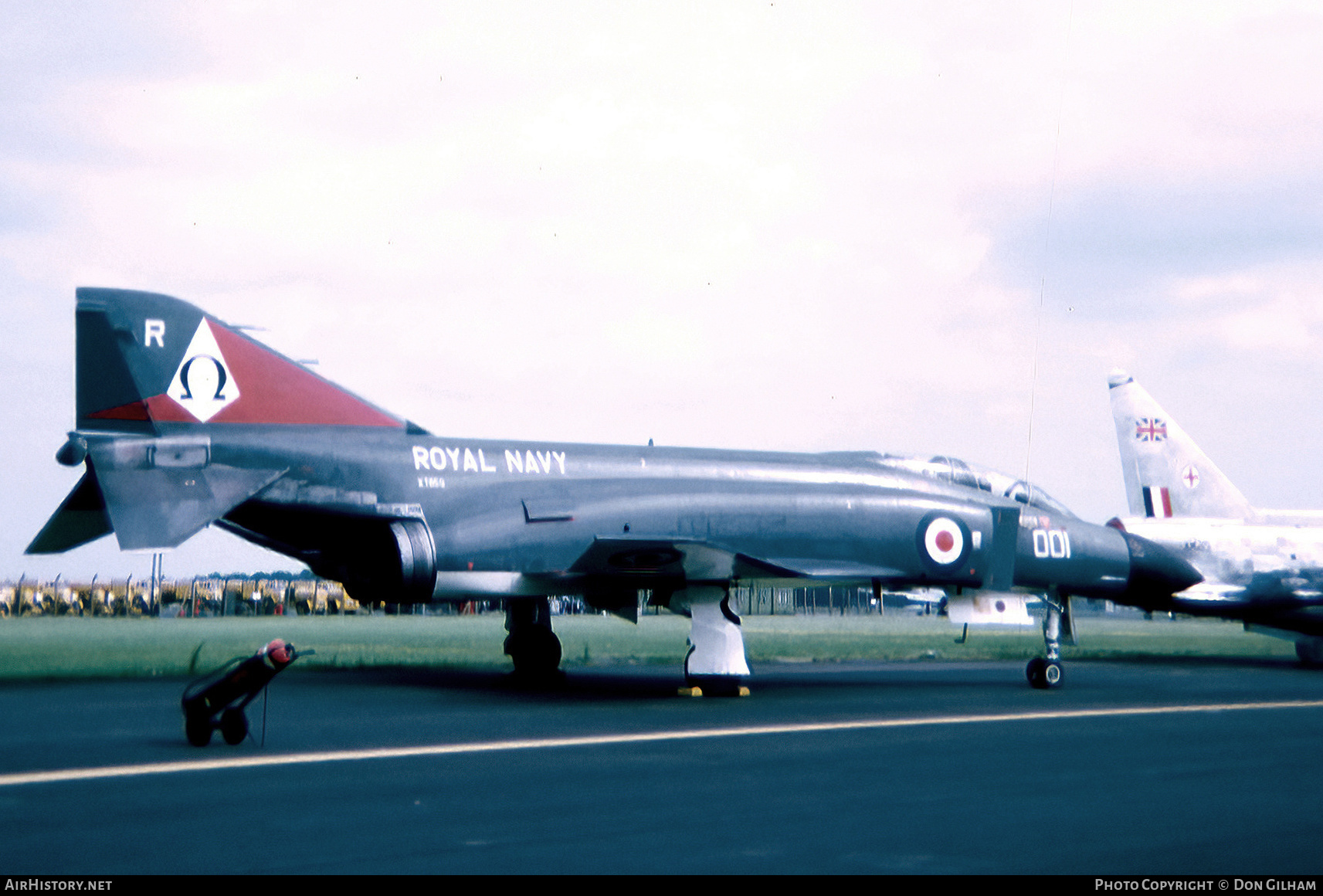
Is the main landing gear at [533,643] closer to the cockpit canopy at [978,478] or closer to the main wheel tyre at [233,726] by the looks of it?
the cockpit canopy at [978,478]

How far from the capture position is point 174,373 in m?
15.2

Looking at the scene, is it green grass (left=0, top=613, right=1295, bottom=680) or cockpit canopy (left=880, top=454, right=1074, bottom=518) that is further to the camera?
green grass (left=0, top=613, right=1295, bottom=680)

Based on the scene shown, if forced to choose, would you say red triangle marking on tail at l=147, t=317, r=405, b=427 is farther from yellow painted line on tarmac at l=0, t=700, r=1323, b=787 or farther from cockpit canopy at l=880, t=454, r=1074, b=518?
cockpit canopy at l=880, t=454, r=1074, b=518

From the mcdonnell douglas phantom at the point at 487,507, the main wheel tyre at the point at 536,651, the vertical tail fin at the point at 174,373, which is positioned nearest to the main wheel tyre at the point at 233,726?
the mcdonnell douglas phantom at the point at 487,507

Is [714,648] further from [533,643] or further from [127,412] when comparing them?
[127,412]

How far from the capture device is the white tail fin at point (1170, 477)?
28859mm

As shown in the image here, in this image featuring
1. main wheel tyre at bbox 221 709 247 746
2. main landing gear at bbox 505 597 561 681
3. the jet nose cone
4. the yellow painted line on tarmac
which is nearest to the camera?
the yellow painted line on tarmac

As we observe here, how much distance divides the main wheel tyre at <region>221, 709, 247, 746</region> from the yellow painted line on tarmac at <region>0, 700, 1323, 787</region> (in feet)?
2.30

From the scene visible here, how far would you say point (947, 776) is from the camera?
29.6 feet

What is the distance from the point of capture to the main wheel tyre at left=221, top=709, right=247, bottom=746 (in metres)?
10.5

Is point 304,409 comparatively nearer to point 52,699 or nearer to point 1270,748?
point 52,699

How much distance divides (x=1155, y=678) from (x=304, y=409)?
14255 millimetres

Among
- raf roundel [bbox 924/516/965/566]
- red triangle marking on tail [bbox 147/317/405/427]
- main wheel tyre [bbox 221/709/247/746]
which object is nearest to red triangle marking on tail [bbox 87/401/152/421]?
red triangle marking on tail [bbox 147/317/405/427]
